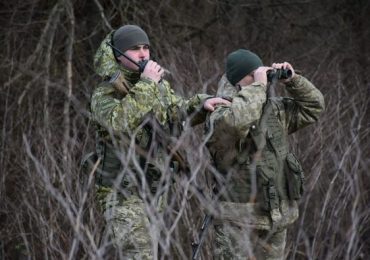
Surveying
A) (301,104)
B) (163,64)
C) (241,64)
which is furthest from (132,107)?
(163,64)

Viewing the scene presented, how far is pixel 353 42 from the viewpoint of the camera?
35.5 ft

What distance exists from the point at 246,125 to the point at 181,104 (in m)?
0.45

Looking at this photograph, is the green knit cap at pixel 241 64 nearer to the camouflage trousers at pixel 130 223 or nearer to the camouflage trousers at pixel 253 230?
the camouflage trousers at pixel 253 230

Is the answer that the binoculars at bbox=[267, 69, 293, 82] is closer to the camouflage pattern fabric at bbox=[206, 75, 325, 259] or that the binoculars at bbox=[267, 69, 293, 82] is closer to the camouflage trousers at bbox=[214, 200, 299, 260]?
the camouflage pattern fabric at bbox=[206, 75, 325, 259]

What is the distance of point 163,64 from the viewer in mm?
7637

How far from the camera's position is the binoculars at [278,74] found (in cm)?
416

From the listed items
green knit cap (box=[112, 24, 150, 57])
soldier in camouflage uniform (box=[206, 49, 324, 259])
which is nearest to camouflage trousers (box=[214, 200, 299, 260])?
soldier in camouflage uniform (box=[206, 49, 324, 259])

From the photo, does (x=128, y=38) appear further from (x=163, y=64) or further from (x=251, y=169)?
(x=163, y=64)

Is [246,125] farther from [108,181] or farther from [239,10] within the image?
[239,10]

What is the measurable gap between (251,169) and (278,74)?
0.56 meters

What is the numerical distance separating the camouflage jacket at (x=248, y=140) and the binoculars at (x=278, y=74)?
0.06 m

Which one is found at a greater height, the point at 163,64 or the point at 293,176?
the point at 163,64

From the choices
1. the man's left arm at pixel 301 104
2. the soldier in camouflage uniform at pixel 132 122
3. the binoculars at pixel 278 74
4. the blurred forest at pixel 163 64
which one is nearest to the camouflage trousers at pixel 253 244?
the soldier in camouflage uniform at pixel 132 122

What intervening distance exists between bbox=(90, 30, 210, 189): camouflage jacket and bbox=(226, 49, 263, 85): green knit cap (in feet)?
0.68
